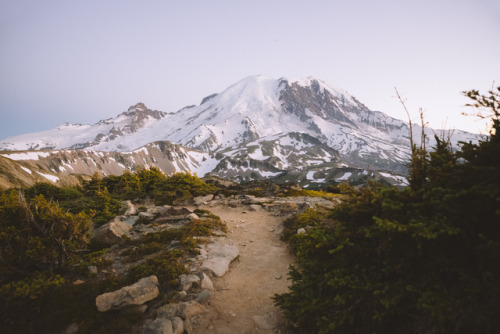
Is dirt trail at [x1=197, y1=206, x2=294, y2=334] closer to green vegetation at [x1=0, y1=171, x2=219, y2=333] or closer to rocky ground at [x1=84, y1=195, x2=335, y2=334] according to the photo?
rocky ground at [x1=84, y1=195, x2=335, y2=334]

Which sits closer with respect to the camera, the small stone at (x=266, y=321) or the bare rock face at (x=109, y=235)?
the small stone at (x=266, y=321)

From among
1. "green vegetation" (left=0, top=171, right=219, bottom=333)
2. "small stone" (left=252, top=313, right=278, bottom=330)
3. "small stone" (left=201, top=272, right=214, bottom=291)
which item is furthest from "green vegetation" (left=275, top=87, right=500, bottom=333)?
"green vegetation" (left=0, top=171, right=219, bottom=333)

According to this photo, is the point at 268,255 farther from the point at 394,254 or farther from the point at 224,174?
the point at 224,174

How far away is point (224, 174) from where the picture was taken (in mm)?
174625

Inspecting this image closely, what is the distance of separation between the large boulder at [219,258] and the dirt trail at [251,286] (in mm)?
234

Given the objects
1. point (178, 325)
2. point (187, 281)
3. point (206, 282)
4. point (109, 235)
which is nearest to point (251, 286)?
point (206, 282)

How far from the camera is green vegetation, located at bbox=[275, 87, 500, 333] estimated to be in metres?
3.37

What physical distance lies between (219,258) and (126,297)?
12.6 ft

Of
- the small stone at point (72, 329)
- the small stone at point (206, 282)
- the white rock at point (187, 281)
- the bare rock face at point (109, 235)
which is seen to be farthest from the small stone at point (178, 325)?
the bare rock face at point (109, 235)

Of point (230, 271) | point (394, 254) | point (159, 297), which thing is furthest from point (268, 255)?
point (394, 254)

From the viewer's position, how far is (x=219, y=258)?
30.9 ft

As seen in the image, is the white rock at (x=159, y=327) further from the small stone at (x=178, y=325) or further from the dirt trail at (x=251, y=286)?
the dirt trail at (x=251, y=286)

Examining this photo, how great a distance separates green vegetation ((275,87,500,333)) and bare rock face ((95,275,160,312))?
3.79 m

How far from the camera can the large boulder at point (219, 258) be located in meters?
8.50
